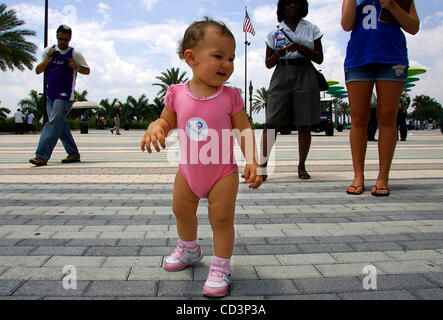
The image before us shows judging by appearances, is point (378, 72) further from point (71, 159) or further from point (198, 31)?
point (71, 159)

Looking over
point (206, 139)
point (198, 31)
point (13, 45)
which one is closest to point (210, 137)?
point (206, 139)

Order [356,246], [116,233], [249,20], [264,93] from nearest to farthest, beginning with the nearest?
[356,246] → [116,233] → [249,20] → [264,93]

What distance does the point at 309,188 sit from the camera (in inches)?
163

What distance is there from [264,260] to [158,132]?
906 millimetres

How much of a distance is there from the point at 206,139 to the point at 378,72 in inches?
102

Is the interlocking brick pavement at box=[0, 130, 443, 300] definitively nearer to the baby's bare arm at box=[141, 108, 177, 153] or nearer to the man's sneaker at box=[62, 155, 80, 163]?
the baby's bare arm at box=[141, 108, 177, 153]

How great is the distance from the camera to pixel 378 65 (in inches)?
149

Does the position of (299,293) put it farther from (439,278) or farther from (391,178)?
(391,178)

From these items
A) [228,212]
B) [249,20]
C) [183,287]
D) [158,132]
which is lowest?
[183,287]

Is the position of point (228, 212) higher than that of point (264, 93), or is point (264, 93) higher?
point (264, 93)

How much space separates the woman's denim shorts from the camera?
3.71 metres

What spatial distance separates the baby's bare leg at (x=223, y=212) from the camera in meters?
1.85

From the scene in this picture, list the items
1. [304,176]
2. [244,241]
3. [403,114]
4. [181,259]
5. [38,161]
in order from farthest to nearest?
[403,114], [38,161], [304,176], [244,241], [181,259]
